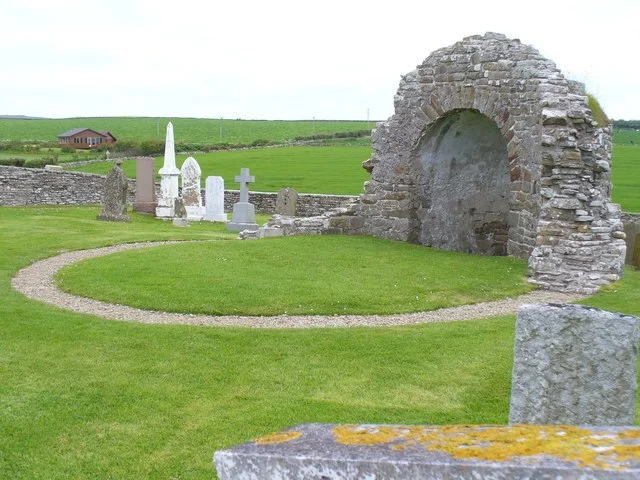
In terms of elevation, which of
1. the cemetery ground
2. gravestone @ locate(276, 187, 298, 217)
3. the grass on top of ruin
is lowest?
the cemetery ground

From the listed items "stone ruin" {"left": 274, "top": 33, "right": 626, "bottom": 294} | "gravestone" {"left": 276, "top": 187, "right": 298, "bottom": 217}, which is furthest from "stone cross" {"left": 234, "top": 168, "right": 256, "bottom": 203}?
"stone ruin" {"left": 274, "top": 33, "right": 626, "bottom": 294}

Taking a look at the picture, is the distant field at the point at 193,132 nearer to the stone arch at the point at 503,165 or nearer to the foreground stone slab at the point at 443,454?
the stone arch at the point at 503,165

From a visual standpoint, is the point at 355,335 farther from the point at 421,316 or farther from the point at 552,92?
the point at 552,92

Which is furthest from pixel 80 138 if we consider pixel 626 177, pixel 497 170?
pixel 497 170

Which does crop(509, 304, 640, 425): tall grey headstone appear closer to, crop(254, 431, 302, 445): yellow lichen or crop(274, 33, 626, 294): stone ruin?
crop(254, 431, 302, 445): yellow lichen

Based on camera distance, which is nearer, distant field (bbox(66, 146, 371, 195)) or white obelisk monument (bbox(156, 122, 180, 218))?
white obelisk monument (bbox(156, 122, 180, 218))

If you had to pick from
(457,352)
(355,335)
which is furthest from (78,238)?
(457,352)

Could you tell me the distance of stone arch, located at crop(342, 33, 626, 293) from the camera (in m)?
14.5

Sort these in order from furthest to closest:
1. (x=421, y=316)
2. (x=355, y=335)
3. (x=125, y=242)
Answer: (x=125, y=242)
(x=421, y=316)
(x=355, y=335)

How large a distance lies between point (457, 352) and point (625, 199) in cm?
3165

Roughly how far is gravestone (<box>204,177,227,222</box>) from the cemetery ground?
1772cm

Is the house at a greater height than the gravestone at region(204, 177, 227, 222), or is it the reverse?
the house

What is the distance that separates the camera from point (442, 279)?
44.6ft

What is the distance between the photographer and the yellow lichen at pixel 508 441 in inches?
87.0
